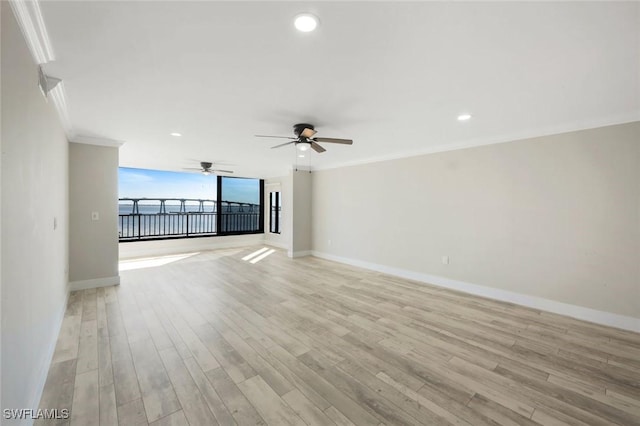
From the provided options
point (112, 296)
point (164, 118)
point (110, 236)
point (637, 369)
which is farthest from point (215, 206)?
point (637, 369)

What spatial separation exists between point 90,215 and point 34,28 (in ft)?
11.1

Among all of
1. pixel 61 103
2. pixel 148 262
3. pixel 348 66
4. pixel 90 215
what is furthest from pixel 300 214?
pixel 348 66

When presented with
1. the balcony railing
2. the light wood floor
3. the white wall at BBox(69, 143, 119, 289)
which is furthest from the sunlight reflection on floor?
the light wood floor

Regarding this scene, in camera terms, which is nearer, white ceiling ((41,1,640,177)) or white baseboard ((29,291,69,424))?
white ceiling ((41,1,640,177))

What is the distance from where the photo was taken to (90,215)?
4.05 meters

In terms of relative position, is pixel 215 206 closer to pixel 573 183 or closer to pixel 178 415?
pixel 178 415

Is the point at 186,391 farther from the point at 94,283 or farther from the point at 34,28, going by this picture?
the point at 94,283

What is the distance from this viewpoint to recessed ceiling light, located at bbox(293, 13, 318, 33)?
1.45 metres

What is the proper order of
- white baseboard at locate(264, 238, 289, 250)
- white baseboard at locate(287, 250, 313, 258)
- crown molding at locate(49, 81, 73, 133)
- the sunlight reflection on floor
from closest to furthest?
crown molding at locate(49, 81, 73, 133), the sunlight reflection on floor, white baseboard at locate(287, 250, 313, 258), white baseboard at locate(264, 238, 289, 250)

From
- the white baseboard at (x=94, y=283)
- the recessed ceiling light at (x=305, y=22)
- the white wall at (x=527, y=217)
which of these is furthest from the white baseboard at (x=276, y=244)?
the recessed ceiling light at (x=305, y=22)

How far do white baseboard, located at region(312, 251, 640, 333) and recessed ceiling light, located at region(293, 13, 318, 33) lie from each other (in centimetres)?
415

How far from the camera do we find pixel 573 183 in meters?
3.19

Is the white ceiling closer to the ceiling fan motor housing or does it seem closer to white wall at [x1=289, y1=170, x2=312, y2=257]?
the ceiling fan motor housing

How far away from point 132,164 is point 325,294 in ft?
19.3
